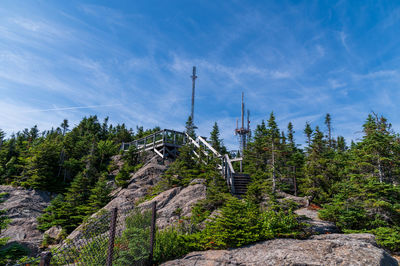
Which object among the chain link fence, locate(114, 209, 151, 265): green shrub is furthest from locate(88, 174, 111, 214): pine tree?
locate(114, 209, 151, 265): green shrub

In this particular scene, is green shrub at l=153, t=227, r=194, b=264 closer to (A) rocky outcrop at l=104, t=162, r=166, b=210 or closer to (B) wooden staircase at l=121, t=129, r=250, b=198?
(B) wooden staircase at l=121, t=129, r=250, b=198

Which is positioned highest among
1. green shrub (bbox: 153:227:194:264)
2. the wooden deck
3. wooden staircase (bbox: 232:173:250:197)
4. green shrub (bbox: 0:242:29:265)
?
the wooden deck

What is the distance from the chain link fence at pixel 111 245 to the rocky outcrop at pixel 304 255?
99cm

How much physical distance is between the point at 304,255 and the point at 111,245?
14.3ft

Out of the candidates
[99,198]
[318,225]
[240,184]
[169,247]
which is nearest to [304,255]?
[169,247]

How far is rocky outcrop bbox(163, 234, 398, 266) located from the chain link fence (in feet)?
3.26

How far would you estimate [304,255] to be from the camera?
18.4 ft

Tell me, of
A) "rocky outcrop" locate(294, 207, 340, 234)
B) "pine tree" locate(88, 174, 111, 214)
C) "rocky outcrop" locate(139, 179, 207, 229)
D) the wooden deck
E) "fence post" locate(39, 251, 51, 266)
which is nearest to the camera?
"fence post" locate(39, 251, 51, 266)

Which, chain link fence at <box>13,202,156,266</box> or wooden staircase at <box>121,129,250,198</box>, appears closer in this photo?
chain link fence at <box>13,202,156,266</box>

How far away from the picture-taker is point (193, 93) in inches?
1394

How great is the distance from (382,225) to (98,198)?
17023 mm

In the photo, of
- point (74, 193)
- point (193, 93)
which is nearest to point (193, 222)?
point (74, 193)

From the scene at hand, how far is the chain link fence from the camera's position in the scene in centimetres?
481

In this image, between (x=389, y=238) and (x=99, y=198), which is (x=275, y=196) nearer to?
(x=389, y=238)
